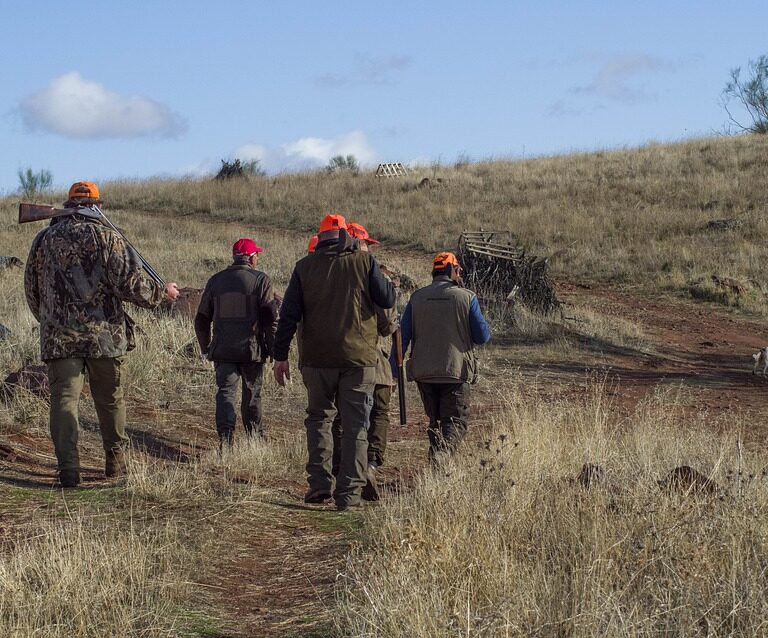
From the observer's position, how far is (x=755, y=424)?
10.2 meters

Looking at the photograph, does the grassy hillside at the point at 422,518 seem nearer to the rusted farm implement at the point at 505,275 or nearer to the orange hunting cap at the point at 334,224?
the rusted farm implement at the point at 505,275

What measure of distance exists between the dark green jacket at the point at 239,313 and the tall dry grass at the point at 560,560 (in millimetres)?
2567

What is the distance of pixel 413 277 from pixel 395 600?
1600 cm

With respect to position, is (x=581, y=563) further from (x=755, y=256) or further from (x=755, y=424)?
(x=755, y=256)

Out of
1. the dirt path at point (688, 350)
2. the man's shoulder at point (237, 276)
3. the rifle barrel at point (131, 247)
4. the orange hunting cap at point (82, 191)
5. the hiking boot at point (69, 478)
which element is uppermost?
the orange hunting cap at point (82, 191)

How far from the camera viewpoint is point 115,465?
711 centimetres

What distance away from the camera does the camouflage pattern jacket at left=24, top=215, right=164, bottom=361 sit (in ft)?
21.8

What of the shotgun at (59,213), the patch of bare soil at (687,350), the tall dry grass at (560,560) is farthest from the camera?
the patch of bare soil at (687,350)

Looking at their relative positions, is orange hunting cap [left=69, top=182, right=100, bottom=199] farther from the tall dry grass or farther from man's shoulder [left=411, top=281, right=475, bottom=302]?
the tall dry grass

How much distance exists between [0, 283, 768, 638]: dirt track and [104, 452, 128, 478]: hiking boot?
0.29ft

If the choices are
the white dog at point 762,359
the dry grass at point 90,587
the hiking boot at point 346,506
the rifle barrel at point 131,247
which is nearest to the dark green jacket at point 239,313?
the rifle barrel at point 131,247

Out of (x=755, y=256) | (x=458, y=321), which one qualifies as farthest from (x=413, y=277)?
(x=458, y=321)

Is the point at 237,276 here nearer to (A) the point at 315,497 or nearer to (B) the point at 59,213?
(B) the point at 59,213

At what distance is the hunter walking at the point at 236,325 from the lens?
326 inches
